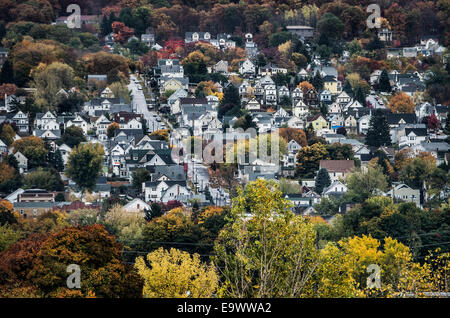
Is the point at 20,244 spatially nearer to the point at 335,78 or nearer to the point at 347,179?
the point at 347,179

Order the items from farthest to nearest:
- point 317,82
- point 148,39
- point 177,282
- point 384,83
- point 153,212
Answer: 1. point 148,39
2. point 384,83
3. point 317,82
4. point 153,212
5. point 177,282

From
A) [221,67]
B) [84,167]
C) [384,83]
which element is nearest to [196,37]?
[221,67]

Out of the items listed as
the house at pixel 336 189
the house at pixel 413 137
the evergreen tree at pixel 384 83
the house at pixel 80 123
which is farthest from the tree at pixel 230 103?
the house at pixel 336 189

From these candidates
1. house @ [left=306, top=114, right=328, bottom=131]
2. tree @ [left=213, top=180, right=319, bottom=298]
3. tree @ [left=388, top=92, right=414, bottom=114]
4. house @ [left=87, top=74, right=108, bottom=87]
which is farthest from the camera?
house @ [left=87, top=74, right=108, bottom=87]

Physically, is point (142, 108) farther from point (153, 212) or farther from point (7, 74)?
point (153, 212)

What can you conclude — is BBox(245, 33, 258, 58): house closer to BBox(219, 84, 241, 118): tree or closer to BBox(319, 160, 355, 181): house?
BBox(219, 84, 241, 118): tree

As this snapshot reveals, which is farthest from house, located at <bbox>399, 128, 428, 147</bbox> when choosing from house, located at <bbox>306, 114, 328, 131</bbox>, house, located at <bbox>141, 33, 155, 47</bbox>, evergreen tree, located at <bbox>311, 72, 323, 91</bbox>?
house, located at <bbox>141, 33, 155, 47</bbox>

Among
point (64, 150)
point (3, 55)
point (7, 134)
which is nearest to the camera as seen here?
point (64, 150)

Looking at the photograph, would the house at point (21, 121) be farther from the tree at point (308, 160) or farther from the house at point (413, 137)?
the house at point (413, 137)
